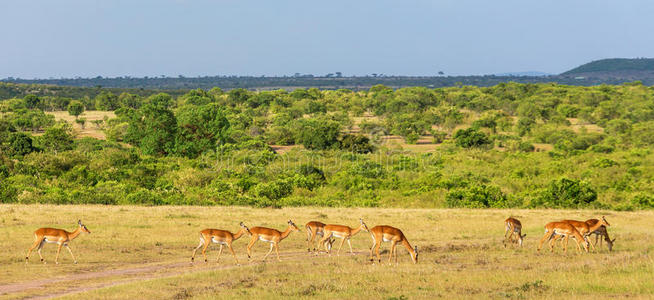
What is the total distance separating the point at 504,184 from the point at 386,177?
8598mm

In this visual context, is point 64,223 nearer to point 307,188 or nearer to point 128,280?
point 128,280

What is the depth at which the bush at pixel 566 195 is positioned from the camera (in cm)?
4109

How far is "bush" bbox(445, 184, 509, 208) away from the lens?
4050 centimetres

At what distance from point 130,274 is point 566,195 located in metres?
30.9

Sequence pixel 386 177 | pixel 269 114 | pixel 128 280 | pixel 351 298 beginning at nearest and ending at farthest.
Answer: pixel 351 298 → pixel 128 280 → pixel 386 177 → pixel 269 114

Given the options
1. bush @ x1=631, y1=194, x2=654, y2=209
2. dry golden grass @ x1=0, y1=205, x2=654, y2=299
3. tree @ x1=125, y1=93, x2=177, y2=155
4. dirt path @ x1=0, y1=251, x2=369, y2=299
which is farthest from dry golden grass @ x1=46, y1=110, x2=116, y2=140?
dirt path @ x1=0, y1=251, x2=369, y2=299

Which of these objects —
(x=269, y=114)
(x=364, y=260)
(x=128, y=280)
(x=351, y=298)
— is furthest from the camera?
(x=269, y=114)

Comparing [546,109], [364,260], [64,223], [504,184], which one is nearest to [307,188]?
[504,184]

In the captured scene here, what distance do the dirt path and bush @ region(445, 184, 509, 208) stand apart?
2185 cm

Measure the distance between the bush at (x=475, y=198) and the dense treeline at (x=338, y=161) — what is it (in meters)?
0.07

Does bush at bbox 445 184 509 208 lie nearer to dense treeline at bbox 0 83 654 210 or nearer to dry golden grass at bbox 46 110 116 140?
dense treeline at bbox 0 83 654 210

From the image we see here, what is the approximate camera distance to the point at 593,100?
391ft

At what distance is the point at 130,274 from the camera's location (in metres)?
17.1

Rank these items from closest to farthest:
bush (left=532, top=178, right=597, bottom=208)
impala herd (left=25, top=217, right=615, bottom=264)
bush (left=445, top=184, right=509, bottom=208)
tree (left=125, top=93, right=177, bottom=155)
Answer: impala herd (left=25, top=217, right=615, bottom=264), bush (left=445, top=184, right=509, bottom=208), bush (left=532, top=178, right=597, bottom=208), tree (left=125, top=93, right=177, bottom=155)
